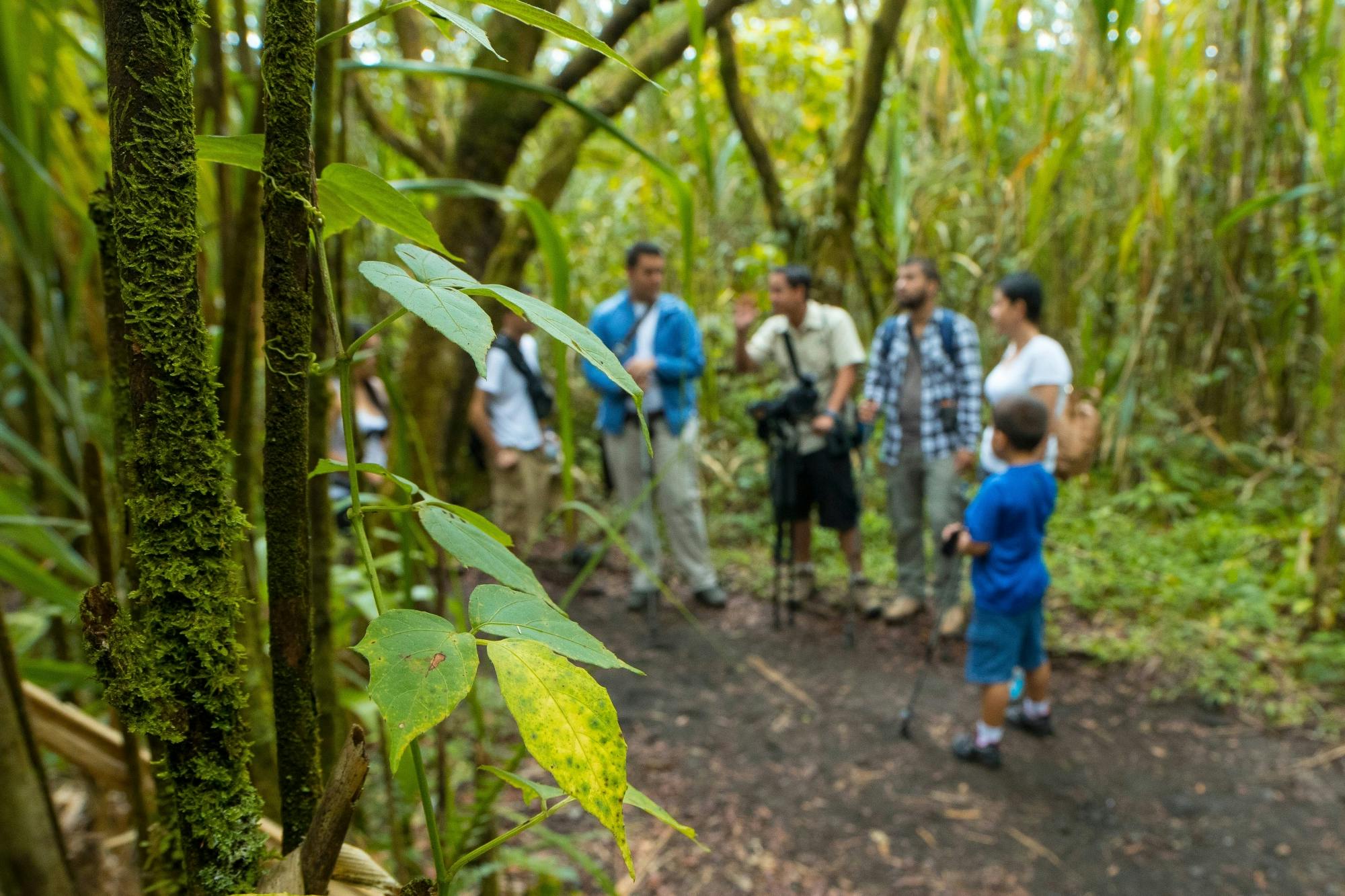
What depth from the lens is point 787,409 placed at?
3652mm

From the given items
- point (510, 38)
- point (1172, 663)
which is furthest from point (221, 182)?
point (1172, 663)

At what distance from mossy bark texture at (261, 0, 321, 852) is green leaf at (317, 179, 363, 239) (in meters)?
0.03

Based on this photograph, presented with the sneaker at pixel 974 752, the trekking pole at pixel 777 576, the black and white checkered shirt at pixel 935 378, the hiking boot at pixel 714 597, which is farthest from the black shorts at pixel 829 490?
the sneaker at pixel 974 752

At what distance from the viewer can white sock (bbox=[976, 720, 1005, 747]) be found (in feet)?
8.89

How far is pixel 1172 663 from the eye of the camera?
10.8 feet

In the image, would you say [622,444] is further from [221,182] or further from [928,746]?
[221,182]

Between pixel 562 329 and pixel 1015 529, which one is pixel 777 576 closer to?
pixel 1015 529

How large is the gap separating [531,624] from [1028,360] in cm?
298

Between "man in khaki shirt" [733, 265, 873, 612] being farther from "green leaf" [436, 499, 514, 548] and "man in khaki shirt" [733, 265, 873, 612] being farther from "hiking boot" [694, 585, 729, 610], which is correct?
"green leaf" [436, 499, 514, 548]

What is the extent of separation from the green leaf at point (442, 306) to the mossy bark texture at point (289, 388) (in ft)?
0.15

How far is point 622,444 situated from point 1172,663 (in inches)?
99.3

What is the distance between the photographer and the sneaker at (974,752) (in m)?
2.71

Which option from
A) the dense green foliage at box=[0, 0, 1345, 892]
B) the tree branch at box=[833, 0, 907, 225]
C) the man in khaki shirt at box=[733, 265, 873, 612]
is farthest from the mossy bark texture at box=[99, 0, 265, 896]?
the tree branch at box=[833, 0, 907, 225]

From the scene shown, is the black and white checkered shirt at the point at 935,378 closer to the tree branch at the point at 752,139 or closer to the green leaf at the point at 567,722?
the tree branch at the point at 752,139
